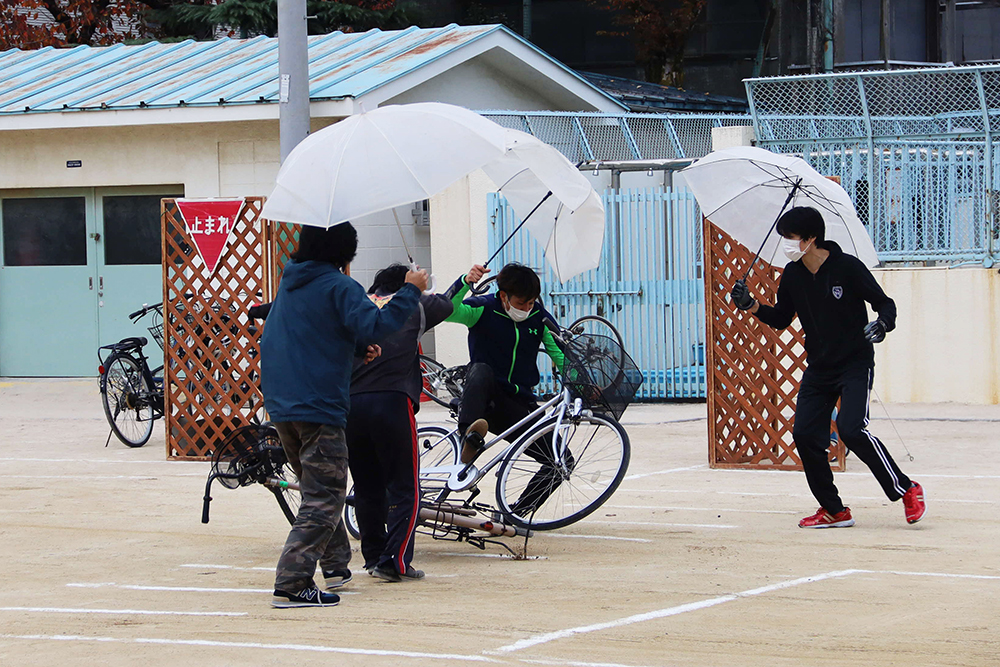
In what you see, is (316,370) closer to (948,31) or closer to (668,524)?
(668,524)

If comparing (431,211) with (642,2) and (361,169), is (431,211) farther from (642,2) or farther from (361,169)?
(642,2)

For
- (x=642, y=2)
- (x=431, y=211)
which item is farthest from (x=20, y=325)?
(x=642, y=2)

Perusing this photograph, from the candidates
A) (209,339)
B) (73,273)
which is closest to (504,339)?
(209,339)

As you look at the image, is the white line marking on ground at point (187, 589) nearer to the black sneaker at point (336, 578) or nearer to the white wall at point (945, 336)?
the black sneaker at point (336, 578)

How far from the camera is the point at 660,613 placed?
19.2 feet

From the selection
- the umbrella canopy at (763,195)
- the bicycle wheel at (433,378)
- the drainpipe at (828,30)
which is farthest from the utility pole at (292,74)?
the drainpipe at (828,30)

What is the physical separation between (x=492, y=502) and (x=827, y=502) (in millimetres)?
2194

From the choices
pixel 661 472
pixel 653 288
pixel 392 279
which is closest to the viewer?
pixel 392 279

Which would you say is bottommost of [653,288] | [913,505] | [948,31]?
[913,505]

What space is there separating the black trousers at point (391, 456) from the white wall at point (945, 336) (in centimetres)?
806

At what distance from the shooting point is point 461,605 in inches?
240

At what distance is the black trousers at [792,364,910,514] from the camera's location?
7801 mm

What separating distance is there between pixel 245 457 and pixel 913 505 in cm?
366

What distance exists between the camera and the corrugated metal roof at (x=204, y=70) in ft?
51.5
